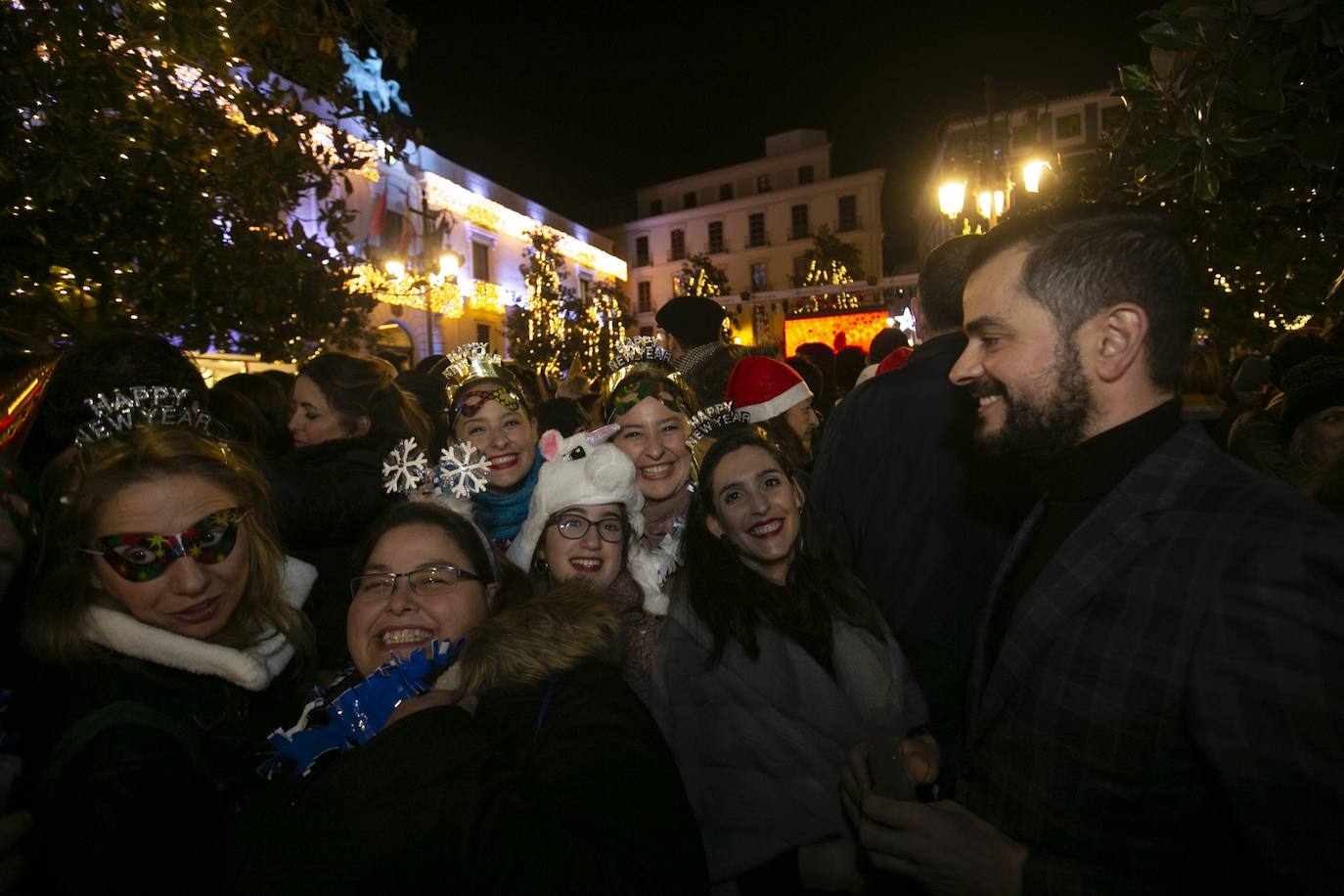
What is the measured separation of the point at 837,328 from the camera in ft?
42.3

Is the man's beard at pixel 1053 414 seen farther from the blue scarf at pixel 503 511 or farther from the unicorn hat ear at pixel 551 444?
the blue scarf at pixel 503 511

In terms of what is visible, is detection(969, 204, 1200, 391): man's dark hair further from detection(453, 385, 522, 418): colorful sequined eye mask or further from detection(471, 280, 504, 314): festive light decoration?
detection(471, 280, 504, 314): festive light decoration

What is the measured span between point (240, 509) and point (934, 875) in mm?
2333

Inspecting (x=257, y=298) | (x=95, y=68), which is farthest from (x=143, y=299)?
(x=95, y=68)

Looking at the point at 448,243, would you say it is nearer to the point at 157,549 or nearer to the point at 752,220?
the point at 157,549

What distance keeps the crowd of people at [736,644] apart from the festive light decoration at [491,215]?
84.6 ft

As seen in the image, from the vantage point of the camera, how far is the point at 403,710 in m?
1.67

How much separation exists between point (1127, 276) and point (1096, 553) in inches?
26.2

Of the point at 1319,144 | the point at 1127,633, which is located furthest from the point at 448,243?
the point at 1127,633

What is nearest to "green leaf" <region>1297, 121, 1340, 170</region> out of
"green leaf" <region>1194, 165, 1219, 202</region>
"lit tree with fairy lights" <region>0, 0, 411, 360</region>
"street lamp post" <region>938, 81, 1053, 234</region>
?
"green leaf" <region>1194, 165, 1219, 202</region>

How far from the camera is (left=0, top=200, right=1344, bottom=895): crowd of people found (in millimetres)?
1376

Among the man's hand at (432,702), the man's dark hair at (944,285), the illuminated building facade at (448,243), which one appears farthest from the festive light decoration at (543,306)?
the man's hand at (432,702)

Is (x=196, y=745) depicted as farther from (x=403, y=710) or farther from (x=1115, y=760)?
(x=1115, y=760)

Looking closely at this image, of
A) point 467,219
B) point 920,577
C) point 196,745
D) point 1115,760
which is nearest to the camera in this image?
point 1115,760
